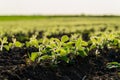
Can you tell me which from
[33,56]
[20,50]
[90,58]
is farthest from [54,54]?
[20,50]

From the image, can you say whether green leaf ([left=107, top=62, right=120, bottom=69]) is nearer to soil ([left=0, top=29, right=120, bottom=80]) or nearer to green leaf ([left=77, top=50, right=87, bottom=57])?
soil ([left=0, top=29, right=120, bottom=80])

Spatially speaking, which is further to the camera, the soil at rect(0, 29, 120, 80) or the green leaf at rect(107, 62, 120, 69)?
the green leaf at rect(107, 62, 120, 69)

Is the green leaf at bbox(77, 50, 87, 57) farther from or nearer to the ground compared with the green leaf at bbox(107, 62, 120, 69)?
farther from the ground

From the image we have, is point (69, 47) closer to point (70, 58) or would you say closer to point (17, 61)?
point (70, 58)

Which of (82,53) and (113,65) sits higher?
(82,53)

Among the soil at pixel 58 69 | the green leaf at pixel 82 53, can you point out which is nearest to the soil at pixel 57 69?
the soil at pixel 58 69

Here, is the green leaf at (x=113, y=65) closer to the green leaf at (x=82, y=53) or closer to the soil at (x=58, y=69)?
the soil at (x=58, y=69)

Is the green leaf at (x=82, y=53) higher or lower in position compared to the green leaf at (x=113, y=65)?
higher

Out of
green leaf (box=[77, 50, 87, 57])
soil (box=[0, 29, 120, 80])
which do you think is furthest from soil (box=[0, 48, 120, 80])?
green leaf (box=[77, 50, 87, 57])

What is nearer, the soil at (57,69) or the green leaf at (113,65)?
the soil at (57,69)

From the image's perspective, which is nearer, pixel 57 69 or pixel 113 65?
pixel 57 69

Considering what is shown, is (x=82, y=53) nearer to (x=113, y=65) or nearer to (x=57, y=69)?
(x=113, y=65)

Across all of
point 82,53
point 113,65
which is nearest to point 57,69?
point 82,53

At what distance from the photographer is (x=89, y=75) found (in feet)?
17.8
